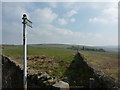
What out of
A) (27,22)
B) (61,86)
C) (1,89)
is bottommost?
(1,89)

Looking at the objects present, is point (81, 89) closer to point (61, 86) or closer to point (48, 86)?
point (48, 86)

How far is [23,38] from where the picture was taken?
6.00 m

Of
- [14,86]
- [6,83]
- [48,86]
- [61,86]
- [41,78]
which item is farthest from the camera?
[6,83]

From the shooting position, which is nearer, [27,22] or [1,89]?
[27,22]

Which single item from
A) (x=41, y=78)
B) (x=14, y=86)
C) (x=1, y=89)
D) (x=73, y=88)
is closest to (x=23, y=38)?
(x=41, y=78)

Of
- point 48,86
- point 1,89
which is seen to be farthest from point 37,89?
point 1,89

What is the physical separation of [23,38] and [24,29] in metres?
0.26

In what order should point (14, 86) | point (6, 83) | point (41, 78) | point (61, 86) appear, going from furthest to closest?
point (6, 83) < point (14, 86) < point (41, 78) < point (61, 86)

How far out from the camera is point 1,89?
31.2 ft

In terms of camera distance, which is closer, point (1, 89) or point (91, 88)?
point (91, 88)

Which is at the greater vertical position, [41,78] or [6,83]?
[41,78]

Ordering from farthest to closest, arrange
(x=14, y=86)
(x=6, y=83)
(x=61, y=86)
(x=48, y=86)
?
(x=6, y=83), (x=14, y=86), (x=48, y=86), (x=61, y=86)

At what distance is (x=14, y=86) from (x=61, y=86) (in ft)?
18.9

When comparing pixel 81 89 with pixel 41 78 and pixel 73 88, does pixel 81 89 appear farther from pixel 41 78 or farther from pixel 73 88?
pixel 41 78
